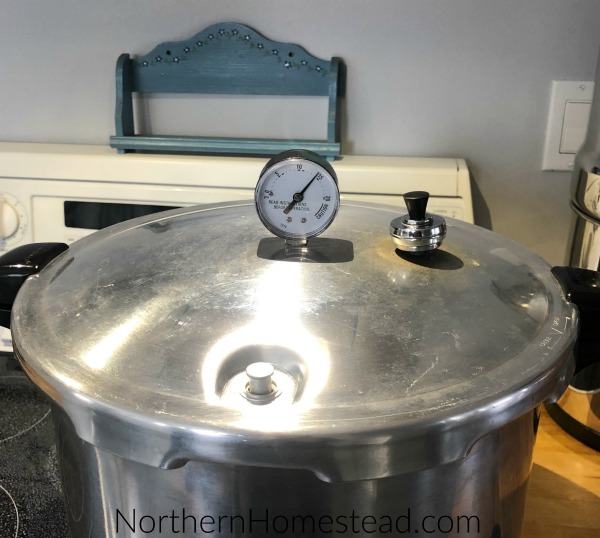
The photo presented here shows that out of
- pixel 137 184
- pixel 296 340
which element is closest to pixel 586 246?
pixel 296 340

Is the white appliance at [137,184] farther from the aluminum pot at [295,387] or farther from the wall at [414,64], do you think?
the aluminum pot at [295,387]

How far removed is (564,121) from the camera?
2.94 feet

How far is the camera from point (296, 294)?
1.60 ft

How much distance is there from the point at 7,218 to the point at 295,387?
2.18 feet

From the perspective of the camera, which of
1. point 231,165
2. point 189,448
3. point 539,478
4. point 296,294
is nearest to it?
point 189,448

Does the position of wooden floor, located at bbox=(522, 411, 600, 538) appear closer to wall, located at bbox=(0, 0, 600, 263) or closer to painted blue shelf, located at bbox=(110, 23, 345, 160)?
wall, located at bbox=(0, 0, 600, 263)

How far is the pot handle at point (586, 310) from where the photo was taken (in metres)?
0.50

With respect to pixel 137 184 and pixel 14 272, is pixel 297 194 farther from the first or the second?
pixel 137 184

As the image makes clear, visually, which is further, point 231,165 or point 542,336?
point 231,165

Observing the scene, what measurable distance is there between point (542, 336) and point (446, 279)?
9 centimetres

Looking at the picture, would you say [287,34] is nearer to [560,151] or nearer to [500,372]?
[560,151]

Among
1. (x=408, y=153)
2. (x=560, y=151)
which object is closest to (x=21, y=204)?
(x=408, y=153)

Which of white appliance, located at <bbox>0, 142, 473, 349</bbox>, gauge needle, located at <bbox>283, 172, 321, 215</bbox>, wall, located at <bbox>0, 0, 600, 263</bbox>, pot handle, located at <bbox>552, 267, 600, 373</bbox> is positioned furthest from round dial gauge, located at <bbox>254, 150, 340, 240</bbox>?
wall, located at <bbox>0, 0, 600, 263</bbox>

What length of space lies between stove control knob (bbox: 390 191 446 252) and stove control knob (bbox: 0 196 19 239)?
0.60 metres
